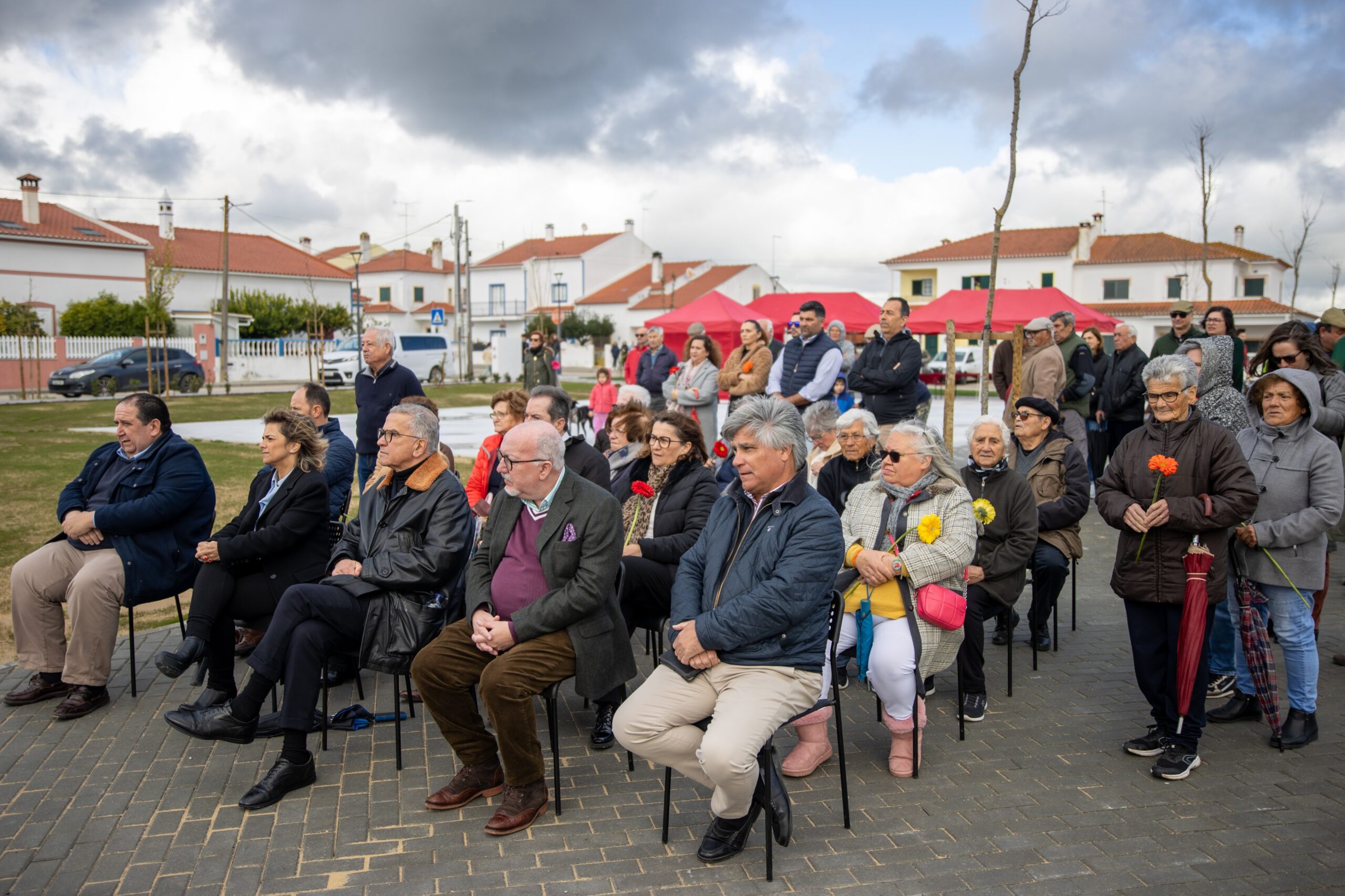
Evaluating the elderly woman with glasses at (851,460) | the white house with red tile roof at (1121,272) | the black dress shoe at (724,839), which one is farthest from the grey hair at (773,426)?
the white house with red tile roof at (1121,272)

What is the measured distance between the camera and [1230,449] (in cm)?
407

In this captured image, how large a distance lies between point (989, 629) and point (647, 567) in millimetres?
2817

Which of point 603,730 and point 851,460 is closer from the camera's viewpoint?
point 603,730

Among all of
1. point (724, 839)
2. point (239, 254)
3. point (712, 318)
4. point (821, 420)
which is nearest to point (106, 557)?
point (724, 839)

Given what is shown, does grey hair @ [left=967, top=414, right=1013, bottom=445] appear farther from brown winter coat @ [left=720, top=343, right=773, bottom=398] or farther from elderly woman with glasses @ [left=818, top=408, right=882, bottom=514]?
brown winter coat @ [left=720, top=343, right=773, bottom=398]

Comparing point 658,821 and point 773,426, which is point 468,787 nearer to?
point 658,821

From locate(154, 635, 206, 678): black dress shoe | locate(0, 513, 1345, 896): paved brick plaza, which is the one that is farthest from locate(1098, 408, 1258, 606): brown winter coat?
locate(154, 635, 206, 678): black dress shoe

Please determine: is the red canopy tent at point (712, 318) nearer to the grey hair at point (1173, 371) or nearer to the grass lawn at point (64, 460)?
the grass lawn at point (64, 460)

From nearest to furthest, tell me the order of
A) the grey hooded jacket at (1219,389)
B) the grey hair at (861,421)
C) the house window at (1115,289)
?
the grey hair at (861,421)
the grey hooded jacket at (1219,389)
the house window at (1115,289)

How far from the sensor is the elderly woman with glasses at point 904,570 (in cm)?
412

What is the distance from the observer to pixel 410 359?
34938 mm

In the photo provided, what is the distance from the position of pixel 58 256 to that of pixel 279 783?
155 ft

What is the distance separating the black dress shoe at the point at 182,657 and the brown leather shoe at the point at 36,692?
2.71 feet

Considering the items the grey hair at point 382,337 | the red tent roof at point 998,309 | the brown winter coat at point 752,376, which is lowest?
the brown winter coat at point 752,376
